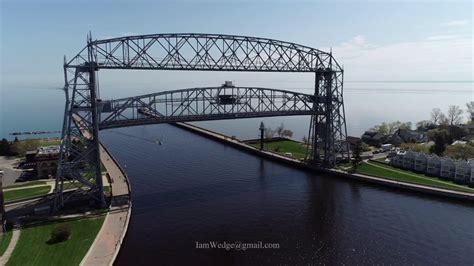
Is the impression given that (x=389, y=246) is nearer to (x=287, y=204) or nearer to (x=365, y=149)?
(x=287, y=204)

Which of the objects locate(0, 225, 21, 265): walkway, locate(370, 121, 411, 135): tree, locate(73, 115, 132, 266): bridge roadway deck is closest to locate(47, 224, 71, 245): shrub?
locate(73, 115, 132, 266): bridge roadway deck

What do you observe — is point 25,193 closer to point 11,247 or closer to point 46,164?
point 46,164

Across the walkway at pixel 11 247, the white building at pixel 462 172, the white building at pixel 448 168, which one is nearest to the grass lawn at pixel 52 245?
the walkway at pixel 11 247

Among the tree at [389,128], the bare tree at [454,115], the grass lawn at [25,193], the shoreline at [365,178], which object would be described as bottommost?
the grass lawn at [25,193]

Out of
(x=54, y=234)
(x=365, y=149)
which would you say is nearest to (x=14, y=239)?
(x=54, y=234)

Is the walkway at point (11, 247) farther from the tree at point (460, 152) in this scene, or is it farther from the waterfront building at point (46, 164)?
the tree at point (460, 152)

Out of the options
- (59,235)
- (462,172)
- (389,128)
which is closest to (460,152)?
(462,172)

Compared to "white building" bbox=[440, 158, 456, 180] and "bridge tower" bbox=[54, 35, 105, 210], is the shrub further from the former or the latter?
"white building" bbox=[440, 158, 456, 180]
